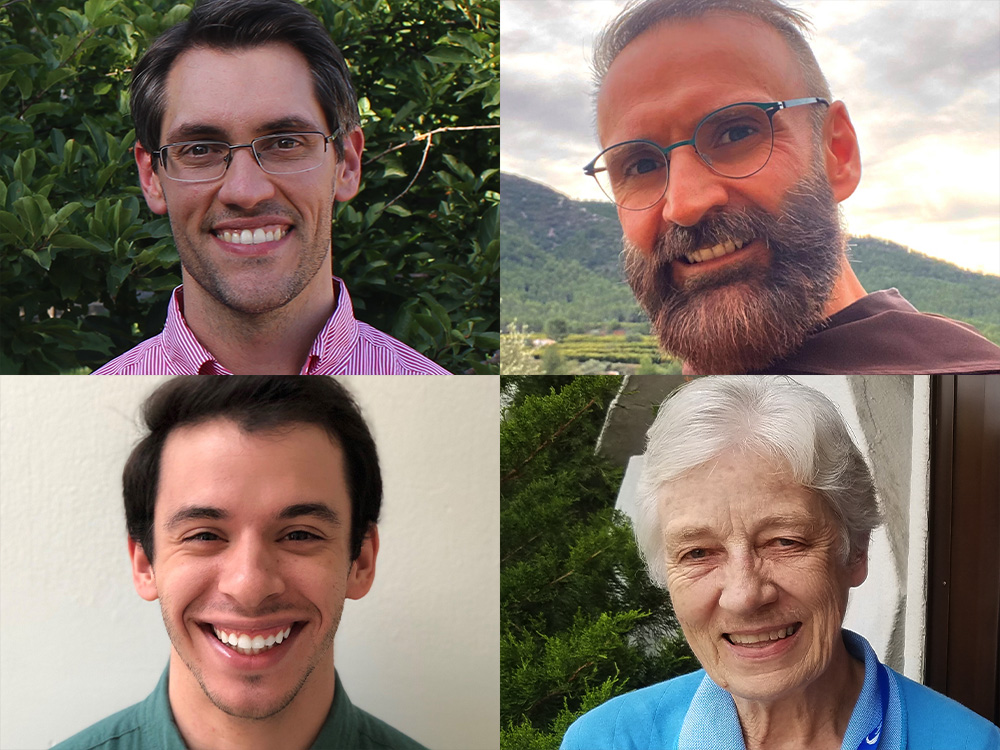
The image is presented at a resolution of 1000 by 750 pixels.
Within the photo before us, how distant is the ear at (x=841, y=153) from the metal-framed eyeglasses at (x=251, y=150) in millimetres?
939

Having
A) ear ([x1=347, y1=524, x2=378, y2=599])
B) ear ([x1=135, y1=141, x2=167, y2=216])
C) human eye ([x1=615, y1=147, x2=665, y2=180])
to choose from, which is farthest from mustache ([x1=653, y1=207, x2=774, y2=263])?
ear ([x1=135, y1=141, x2=167, y2=216])

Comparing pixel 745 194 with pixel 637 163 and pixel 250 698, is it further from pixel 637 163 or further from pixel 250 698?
pixel 250 698

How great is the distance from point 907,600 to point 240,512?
1.26 metres

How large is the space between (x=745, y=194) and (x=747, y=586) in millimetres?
705

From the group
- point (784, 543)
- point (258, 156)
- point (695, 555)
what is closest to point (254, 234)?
point (258, 156)

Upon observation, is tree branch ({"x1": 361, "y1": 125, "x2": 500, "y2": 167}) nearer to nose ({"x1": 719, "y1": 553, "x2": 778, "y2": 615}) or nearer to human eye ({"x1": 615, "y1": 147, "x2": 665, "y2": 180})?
human eye ({"x1": 615, "y1": 147, "x2": 665, "y2": 180})

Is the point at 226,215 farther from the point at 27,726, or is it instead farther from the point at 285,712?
the point at 27,726

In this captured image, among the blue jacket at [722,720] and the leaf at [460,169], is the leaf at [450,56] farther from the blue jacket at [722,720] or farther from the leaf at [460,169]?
the blue jacket at [722,720]

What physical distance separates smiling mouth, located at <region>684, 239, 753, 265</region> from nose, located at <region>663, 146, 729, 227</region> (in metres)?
0.06

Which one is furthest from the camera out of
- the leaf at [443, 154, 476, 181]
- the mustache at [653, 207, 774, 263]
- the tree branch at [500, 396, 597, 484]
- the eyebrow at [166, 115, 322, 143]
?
the tree branch at [500, 396, 597, 484]

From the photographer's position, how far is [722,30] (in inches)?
69.4

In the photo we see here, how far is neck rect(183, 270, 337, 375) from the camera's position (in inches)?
68.1

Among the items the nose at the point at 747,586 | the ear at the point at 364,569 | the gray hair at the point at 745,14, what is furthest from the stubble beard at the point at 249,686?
the gray hair at the point at 745,14

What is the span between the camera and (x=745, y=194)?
1.75 m
